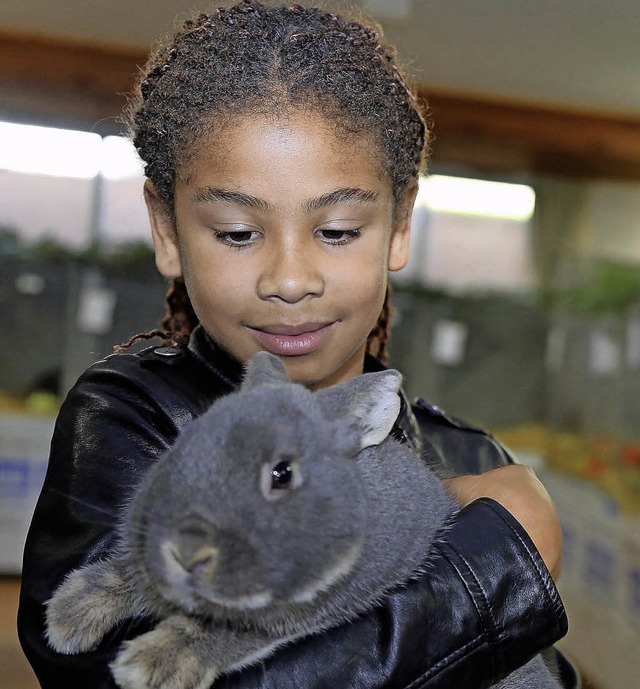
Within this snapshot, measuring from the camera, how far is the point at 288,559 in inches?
29.1

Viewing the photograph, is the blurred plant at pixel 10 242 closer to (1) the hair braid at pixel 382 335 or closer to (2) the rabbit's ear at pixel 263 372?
(1) the hair braid at pixel 382 335

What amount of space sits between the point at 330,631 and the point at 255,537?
0.19 meters

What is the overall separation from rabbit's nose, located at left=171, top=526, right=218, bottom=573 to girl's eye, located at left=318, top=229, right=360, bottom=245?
0.47 metres

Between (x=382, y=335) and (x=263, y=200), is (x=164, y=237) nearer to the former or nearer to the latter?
(x=263, y=200)

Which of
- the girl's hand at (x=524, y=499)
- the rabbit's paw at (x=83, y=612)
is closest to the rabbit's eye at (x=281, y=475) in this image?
the rabbit's paw at (x=83, y=612)

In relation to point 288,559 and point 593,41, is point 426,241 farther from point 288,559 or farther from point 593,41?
point 288,559

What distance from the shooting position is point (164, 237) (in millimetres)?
1248

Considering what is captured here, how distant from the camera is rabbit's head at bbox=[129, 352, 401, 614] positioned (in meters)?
0.72

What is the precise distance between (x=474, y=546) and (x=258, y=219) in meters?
0.46

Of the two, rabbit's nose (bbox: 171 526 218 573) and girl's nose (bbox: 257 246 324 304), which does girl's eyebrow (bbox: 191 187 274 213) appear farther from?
rabbit's nose (bbox: 171 526 218 573)

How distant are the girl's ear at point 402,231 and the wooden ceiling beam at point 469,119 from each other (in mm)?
2763

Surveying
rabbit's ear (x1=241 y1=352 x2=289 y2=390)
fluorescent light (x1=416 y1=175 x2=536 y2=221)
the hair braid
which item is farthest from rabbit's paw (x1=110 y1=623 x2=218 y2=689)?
fluorescent light (x1=416 y1=175 x2=536 y2=221)

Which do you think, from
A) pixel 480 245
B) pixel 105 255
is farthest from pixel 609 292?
pixel 105 255

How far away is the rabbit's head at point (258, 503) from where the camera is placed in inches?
28.3
